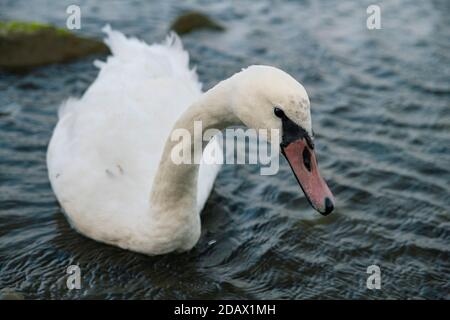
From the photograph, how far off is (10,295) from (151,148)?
1.71 meters

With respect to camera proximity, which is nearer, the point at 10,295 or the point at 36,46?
the point at 10,295

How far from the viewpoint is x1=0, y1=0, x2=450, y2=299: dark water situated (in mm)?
5949

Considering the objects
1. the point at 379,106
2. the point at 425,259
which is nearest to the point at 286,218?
the point at 425,259

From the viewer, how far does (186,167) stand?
5555 millimetres

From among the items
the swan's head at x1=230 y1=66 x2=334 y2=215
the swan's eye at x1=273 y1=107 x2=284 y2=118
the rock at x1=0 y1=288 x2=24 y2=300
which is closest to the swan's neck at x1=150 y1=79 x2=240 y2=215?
the swan's head at x1=230 y1=66 x2=334 y2=215

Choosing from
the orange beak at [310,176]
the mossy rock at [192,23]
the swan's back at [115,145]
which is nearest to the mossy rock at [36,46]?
the mossy rock at [192,23]

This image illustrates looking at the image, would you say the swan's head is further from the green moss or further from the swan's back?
the green moss

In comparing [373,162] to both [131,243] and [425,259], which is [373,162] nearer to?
[425,259]

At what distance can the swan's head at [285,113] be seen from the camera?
4477mm

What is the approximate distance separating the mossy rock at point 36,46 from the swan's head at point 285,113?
19.0ft

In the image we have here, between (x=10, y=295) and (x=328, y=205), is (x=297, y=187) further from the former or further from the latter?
(x=10, y=295)

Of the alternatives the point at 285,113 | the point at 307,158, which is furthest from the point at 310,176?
the point at 285,113

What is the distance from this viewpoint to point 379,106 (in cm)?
875

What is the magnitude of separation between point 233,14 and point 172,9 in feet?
3.25
